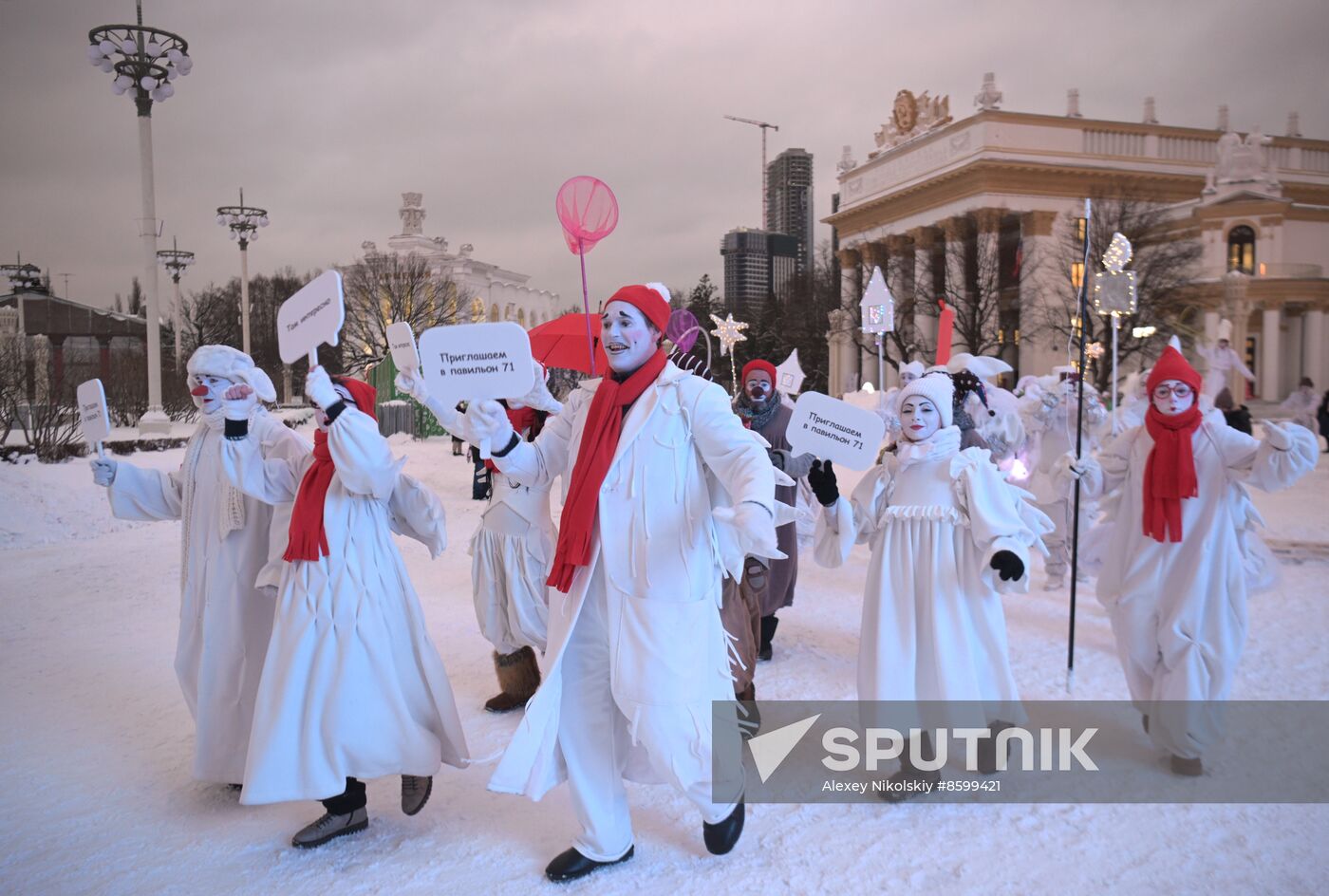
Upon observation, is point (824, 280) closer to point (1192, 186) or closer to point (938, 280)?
point (938, 280)

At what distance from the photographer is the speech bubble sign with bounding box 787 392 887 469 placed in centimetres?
370

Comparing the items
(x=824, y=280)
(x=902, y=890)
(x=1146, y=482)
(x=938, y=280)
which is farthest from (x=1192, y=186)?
(x=902, y=890)

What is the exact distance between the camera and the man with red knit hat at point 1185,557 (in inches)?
163

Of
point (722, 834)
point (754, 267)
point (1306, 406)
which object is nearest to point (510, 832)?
point (722, 834)

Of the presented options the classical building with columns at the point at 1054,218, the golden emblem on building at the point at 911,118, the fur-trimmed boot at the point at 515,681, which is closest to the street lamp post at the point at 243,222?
the fur-trimmed boot at the point at 515,681

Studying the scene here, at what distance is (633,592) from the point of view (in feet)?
10.3

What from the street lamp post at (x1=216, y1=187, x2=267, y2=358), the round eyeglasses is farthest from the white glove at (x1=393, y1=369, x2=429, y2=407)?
the street lamp post at (x1=216, y1=187, x2=267, y2=358)

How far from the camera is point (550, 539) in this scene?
4.92m

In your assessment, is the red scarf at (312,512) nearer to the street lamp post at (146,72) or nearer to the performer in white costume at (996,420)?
the performer in white costume at (996,420)

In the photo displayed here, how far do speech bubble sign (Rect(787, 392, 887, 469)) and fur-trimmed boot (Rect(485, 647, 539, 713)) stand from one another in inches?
92.1

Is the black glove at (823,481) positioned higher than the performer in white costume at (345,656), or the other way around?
the black glove at (823,481)

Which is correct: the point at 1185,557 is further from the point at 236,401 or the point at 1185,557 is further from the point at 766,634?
the point at 236,401

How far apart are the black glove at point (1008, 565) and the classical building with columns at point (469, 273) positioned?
2540 cm

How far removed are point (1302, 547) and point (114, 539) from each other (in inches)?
559
